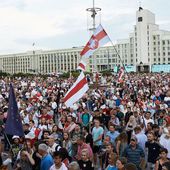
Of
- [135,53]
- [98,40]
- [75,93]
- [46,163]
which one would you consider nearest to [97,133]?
[75,93]

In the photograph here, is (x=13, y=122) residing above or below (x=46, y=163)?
above

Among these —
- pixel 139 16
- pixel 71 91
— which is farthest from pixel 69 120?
pixel 139 16

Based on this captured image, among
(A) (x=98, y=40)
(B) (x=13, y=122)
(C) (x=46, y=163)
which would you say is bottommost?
(C) (x=46, y=163)

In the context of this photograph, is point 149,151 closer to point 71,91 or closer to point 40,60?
point 71,91

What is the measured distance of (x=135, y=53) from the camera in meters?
134

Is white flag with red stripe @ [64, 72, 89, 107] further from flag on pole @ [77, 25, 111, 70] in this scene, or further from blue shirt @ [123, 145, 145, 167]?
flag on pole @ [77, 25, 111, 70]

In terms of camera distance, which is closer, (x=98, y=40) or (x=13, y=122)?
(x=13, y=122)

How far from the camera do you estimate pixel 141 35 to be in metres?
131

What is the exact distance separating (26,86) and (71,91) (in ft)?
56.7

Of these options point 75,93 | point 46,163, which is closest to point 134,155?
point 46,163

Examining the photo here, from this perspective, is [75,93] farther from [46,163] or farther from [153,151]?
[46,163]

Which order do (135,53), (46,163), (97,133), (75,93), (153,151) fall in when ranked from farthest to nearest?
1. (135,53)
2. (75,93)
3. (97,133)
4. (153,151)
5. (46,163)

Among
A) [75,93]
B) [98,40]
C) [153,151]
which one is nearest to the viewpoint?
[153,151]

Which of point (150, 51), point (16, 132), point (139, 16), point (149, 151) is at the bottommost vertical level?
point (149, 151)
